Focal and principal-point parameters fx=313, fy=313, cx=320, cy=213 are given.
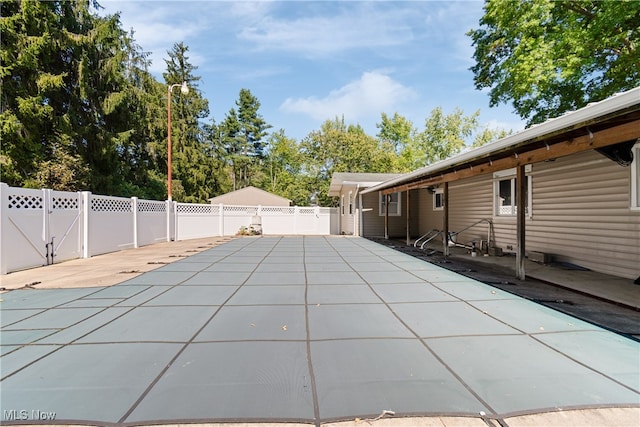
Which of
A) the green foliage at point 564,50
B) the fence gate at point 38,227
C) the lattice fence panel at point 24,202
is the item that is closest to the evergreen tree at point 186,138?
the fence gate at point 38,227

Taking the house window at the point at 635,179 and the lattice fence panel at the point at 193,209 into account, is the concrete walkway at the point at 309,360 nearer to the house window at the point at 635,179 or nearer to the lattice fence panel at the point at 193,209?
the house window at the point at 635,179

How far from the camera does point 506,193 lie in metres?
8.05

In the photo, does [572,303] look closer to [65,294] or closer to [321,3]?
[65,294]

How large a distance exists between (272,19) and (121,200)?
300 inches

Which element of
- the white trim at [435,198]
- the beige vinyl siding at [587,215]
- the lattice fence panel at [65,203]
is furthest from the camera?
the white trim at [435,198]

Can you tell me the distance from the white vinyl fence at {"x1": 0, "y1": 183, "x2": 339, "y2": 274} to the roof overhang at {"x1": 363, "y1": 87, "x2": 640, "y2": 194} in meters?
8.45

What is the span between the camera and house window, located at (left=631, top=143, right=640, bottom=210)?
15.4 ft

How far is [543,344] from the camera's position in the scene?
2617 mm

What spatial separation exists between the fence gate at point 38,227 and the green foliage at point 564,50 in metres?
14.0

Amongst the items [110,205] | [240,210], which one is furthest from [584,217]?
[240,210]

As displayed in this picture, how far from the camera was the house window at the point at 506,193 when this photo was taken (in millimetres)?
7582

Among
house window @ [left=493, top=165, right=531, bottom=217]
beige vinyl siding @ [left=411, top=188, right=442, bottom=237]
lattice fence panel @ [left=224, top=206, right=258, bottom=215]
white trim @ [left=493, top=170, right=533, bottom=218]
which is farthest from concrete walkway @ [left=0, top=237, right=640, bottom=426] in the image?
lattice fence panel @ [left=224, top=206, right=258, bottom=215]

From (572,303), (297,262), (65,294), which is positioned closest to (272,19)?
(297,262)

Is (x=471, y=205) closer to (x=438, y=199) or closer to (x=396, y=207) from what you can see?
(x=438, y=199)
